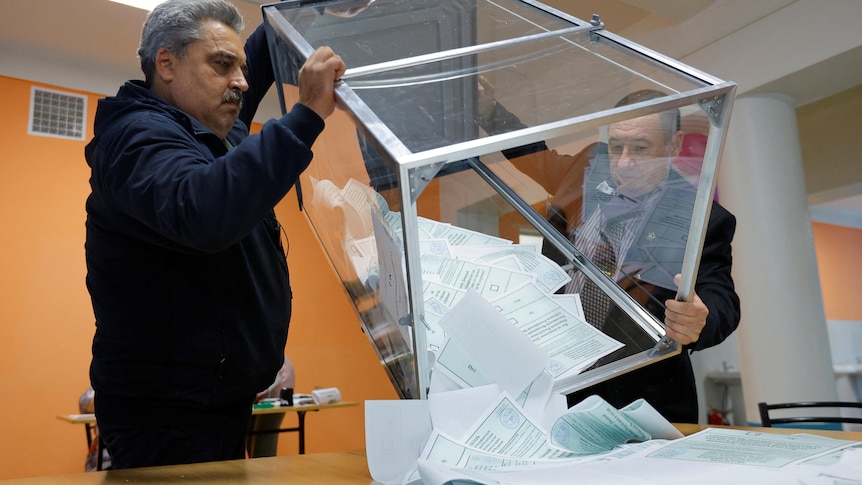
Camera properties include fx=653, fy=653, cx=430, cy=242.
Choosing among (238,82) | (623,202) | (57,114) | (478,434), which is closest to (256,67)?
(238,82)

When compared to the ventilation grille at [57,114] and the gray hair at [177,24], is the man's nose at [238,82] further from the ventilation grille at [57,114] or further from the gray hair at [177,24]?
the ventilation grille at [57,114]

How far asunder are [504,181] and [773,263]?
310 centimetres

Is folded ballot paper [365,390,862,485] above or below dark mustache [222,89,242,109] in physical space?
below

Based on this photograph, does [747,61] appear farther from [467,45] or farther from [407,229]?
[407,229]

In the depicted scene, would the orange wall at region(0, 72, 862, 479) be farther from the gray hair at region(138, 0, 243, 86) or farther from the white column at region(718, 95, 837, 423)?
the gray hair at region(138, 0, 243, 86)

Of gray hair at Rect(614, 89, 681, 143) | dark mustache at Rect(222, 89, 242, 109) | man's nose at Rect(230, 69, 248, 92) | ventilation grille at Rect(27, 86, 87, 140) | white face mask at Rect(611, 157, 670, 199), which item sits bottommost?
white face mask at Rect(611, 157, 670, 199)

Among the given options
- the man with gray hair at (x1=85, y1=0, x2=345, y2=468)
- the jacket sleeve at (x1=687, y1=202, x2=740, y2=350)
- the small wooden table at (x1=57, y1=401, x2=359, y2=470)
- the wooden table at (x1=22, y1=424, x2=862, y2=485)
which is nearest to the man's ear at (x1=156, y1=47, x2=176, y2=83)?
the man with gray hair at (x1=85, y1=0, x2=345, y2=468)

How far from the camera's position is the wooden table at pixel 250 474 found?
777 millimetres

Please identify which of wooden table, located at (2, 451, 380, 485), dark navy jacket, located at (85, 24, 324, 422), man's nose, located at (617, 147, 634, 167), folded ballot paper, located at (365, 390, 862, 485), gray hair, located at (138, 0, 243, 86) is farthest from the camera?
gray hair, located at (138, 0, 243, 86)

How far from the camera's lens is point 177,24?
3.99 feet

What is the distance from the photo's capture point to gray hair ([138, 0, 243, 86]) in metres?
1.21

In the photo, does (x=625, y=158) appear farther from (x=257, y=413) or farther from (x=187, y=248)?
(x=257, y=413)

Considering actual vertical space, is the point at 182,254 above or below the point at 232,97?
below

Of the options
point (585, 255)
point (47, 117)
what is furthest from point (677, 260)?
point (47, 117)
